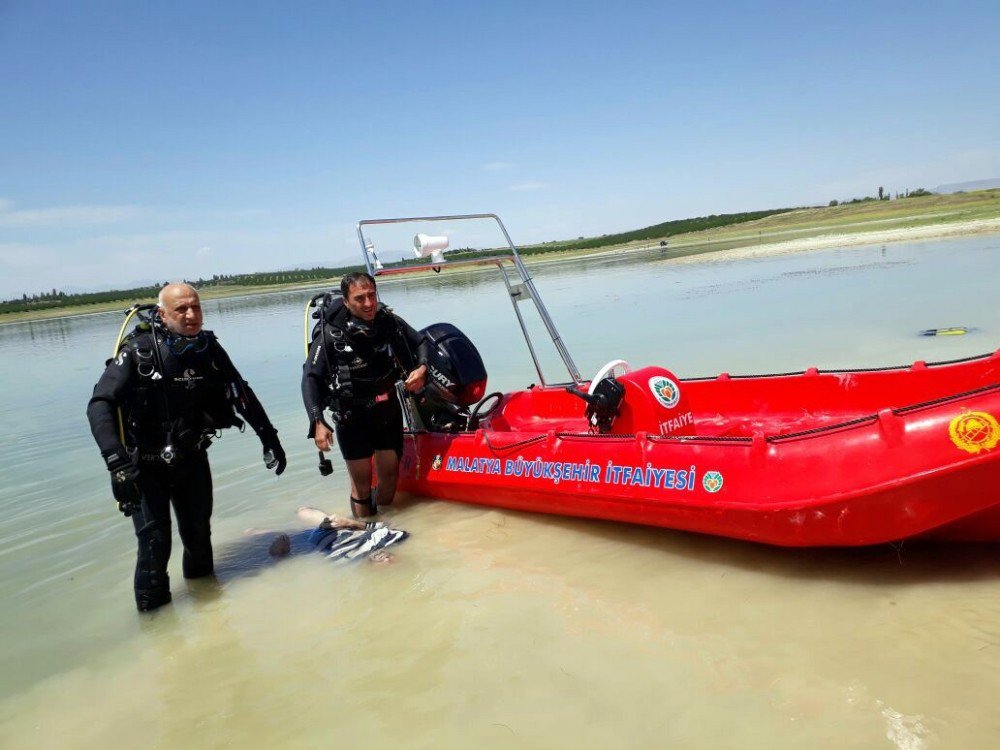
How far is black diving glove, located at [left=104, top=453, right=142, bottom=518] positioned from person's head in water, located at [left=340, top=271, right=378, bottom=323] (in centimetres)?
174

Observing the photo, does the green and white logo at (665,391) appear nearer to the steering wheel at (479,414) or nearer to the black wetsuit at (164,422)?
the steering wheel at (479,414)

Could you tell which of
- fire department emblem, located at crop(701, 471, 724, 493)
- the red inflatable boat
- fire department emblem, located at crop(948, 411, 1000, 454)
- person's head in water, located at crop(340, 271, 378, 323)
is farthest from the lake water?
person's head in water, located at crop(340, 271, 378, 323)

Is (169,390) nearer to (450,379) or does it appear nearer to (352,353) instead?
(352,353)

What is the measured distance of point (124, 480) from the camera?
11.3ft

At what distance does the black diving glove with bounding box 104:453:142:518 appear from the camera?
3.41m

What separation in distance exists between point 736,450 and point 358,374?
2.54 m

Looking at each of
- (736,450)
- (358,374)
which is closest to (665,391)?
(736,450)

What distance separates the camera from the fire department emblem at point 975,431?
2934 mm

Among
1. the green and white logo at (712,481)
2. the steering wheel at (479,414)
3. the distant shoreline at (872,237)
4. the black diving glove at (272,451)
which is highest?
the distant shoreline at (872,237)

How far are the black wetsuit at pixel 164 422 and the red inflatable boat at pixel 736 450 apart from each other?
163cm

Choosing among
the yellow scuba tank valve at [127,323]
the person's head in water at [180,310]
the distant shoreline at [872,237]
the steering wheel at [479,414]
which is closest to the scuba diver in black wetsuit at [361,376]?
the steering wheel at [479,414]

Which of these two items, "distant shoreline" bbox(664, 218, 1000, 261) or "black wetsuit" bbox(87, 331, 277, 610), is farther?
"distant shoreline" bbox(664, 218, 1000, 261)

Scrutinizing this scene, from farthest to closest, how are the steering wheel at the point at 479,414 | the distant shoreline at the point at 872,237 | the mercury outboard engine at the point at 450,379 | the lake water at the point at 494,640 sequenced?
→ the distant shoreline at the point at 872,237 → the steering wheel at the point at 479,414 → the mercury outboard engine at the point at 450,379 → the lake water at the point at 494,640

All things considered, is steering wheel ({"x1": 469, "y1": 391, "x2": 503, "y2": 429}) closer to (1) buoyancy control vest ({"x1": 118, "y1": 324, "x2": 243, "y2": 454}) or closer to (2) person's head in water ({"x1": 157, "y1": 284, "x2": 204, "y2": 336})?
(1) buoyancy control vest ({"x1": 118, "y1": 324, "x2": 243, "y2": 454})
